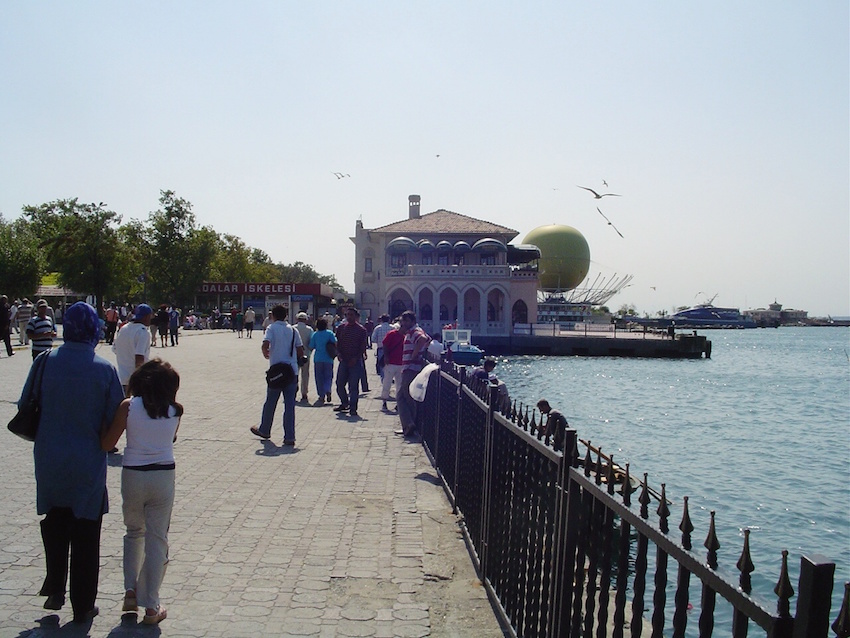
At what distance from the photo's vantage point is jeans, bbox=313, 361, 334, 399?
14.7m

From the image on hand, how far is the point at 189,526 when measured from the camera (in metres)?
6.30

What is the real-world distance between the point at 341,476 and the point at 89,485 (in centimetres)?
435

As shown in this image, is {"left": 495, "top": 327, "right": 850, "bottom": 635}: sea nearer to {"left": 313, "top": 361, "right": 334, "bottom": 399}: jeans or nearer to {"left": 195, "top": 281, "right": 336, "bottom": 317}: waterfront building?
{"left": 313, "top": 361, "right": 334, "bottom": 399}: jeans

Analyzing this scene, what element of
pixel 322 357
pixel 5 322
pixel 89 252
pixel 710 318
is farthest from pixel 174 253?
pixel 710 318

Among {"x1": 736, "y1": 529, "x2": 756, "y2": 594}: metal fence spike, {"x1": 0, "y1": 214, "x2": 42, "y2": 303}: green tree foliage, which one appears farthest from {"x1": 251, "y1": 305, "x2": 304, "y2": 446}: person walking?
{"x1": 0, "y1": 214, "x2": 42, "y2": 303}: green tree foliage

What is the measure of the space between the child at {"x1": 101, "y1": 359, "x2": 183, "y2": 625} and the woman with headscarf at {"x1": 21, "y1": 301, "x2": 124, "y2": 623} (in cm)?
12

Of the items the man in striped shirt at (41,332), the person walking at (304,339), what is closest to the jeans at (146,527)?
the man in striped shirt at (41,332)

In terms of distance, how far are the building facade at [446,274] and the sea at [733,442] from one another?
448 inches

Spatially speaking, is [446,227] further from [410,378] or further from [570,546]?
[570,546]

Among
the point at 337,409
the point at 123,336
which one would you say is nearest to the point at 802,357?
the point at 337,409

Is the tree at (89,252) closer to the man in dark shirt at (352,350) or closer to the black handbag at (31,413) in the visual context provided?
the man in dark shirt at (352,350)

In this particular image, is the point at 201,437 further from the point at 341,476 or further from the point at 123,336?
the point at 341,476

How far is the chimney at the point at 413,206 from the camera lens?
73.4 meters

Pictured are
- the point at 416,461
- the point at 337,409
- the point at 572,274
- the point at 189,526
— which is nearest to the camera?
the point at 189,526
